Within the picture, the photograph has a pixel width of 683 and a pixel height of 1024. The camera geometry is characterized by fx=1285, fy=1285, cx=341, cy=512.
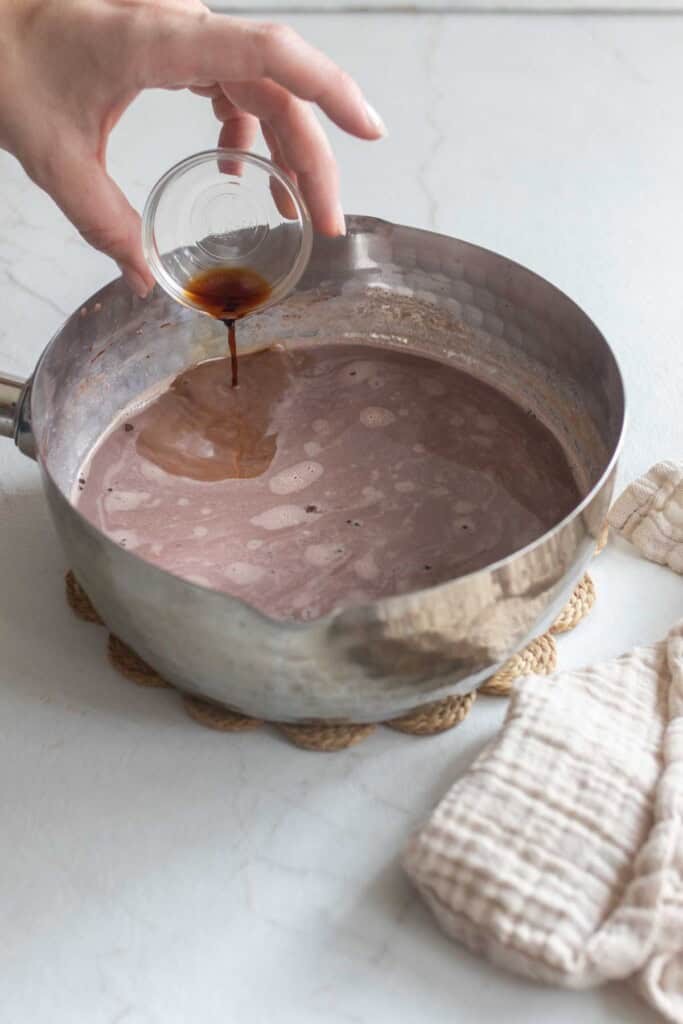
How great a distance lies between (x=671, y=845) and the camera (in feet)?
2.11

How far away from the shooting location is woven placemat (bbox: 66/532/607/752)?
2.53 ft

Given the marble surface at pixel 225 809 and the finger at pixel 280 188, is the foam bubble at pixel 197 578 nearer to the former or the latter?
the marble surface at pixel 225 809

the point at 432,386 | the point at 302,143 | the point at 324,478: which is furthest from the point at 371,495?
the point at 302,143

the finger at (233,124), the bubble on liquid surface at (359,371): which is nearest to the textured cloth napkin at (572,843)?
the bubble on liquid surface at (359,371)

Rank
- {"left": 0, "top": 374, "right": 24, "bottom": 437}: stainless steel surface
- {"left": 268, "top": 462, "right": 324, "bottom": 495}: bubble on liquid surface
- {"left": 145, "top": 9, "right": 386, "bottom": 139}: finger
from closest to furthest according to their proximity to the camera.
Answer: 1. {"left": 145, "top": 9, "right": 386, "bottom": 139}: finger
2. {"left": 0, "top": 374, "right": 24, "bottom": 437}: stainless steel surface
3. {"left": 268, "top": 462, "right": 324, "bottom": 495}: bubble on liquid surface

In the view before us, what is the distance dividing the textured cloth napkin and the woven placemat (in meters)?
0.06

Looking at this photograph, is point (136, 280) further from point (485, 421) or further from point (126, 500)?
point (485, 421)

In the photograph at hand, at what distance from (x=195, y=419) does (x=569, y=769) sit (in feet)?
1.46

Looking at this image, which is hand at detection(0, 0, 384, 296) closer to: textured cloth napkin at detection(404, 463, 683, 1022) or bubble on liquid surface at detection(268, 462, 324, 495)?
bubble on liquid surface at detection(268, 462, 324, 495)

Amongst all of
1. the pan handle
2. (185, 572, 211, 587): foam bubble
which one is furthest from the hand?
(185, 572, 211, 587): foam bubble

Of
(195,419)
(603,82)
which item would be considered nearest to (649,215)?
(603,82)

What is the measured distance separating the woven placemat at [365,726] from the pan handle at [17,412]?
13 cm

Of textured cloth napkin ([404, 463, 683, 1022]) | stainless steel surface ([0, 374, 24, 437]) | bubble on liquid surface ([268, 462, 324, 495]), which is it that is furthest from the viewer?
bubble on liquid surface ([268, 462, 324, 495])

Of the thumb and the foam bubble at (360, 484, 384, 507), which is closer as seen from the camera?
the thumb
